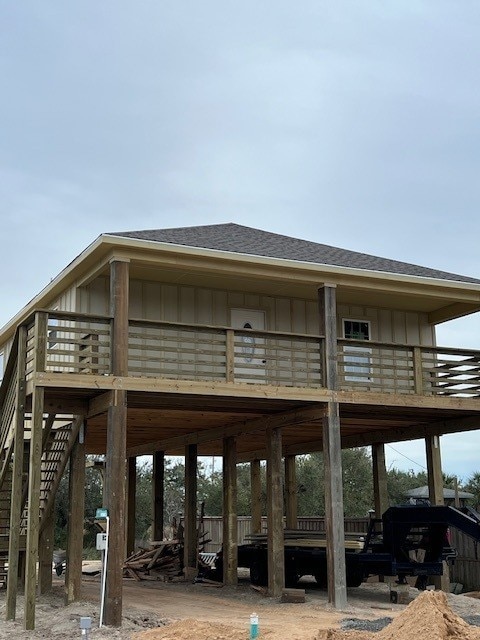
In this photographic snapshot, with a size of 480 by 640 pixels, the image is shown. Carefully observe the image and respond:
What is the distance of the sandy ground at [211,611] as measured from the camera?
14.8 m

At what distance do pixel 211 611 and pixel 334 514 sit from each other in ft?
10.6

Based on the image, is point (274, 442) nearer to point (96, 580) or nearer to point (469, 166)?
point (96, 580)

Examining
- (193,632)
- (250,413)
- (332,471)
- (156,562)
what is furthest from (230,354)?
(156,562)

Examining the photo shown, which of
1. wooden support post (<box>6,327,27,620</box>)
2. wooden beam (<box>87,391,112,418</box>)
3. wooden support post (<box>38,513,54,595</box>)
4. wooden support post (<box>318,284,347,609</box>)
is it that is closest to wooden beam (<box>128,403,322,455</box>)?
wooden support post (<box>318,284,347,609</box>)

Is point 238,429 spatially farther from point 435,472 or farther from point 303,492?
point 303,492

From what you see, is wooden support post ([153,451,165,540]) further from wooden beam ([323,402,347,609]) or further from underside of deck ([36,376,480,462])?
wooden beam ([323,402,347,609])

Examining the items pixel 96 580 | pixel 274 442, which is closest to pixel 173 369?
pixel 274 442

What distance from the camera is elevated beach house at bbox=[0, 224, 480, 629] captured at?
16703 millimetres

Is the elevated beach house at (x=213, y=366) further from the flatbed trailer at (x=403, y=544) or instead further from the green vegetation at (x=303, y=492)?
the green vegetation at (x=303, y=492)

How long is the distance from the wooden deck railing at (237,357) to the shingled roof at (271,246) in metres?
1.68

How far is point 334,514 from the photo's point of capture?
1861 centimetres

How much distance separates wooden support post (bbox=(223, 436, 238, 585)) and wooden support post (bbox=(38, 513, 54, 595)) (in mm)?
4620

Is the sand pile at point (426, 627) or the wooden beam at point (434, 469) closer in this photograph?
the sand pile at point (426, 627)

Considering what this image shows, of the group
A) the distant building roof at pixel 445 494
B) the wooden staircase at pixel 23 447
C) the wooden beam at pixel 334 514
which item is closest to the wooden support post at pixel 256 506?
the distant building roof at pixel 445 494
